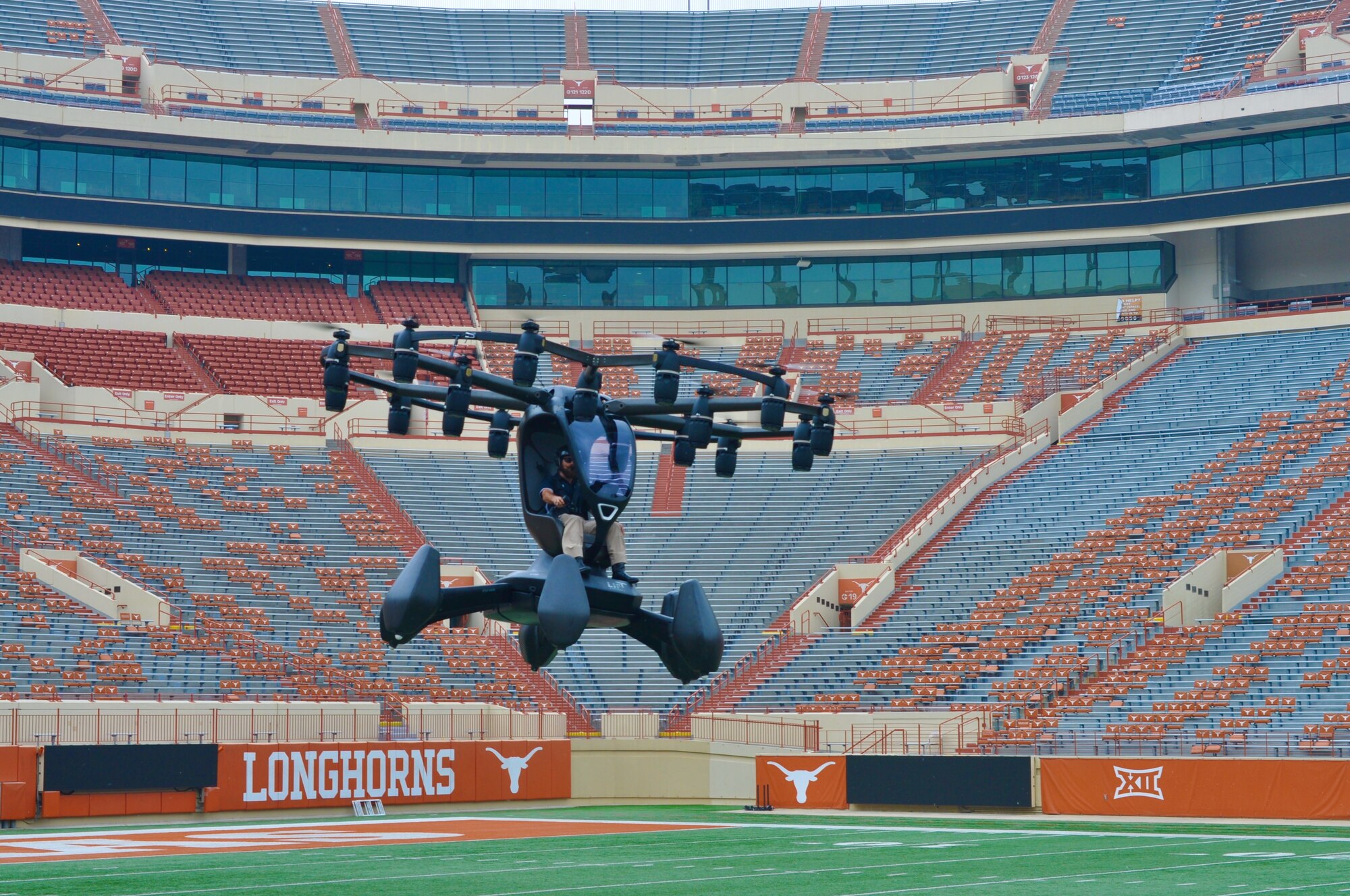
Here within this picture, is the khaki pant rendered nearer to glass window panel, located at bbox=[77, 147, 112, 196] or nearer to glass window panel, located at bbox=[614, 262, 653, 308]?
glass window panel, located at bbox=[614, 262, 653, 308]

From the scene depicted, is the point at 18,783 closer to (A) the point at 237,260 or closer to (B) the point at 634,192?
(A) the point at 237,260

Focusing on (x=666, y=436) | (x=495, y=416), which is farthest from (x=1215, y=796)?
(x=495, y=416)

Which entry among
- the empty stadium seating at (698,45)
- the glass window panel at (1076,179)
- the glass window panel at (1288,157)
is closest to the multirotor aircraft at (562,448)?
the glass window panel at (1288,157)

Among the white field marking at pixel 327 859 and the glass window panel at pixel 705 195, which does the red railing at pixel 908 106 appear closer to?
the glass window panel at pixel 705 195

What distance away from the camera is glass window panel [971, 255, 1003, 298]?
6869 centimetres

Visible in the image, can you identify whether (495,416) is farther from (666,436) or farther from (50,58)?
(50,58)

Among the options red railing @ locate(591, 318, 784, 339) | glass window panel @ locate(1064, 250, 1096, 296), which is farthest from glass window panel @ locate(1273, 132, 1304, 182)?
red railing @ locate(591, 318, 784, 339)

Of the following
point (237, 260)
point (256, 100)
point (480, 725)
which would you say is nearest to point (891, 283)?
point (237, 260)

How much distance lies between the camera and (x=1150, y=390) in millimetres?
60531

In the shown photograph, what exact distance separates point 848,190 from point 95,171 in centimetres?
2779

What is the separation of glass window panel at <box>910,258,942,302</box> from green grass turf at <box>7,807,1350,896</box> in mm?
36022

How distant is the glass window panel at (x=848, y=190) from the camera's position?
226ft

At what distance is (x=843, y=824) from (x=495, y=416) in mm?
17802

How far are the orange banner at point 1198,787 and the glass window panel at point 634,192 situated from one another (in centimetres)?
3600
